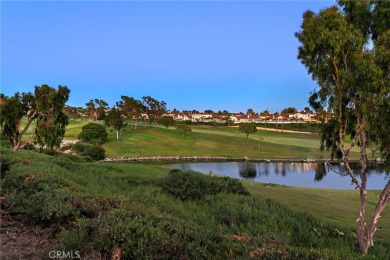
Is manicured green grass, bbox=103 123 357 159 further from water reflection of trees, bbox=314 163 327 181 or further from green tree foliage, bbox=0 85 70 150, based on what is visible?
green tree foliage, bbox=0 85 70 150

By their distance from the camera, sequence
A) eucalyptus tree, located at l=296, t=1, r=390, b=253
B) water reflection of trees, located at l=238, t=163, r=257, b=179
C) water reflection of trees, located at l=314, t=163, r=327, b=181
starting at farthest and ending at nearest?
water reflection of trees, located at l=238, t=163, r=257, b=179
water reflection of trees, located at l=314, t=163, r=327, b=181
eucalyptus tree, located at l=296, t=1, r=390, b=253

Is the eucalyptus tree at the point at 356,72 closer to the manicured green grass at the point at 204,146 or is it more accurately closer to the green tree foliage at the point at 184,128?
the manicured green grass at the point at 204,146

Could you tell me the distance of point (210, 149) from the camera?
8406 cm

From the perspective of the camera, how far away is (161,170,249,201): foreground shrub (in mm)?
13969

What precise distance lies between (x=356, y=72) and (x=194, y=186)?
7.98 m

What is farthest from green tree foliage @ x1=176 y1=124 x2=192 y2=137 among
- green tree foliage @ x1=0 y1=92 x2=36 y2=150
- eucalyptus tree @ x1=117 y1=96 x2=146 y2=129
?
green tree foliage @ x1=0 y1=92 x2=36 y2=150

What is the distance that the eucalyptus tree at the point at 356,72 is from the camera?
8.73 metres

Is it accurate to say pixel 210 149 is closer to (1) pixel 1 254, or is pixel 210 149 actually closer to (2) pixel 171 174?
(2) pixel 171 174

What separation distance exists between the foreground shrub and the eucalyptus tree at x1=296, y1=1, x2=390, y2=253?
19.5ft

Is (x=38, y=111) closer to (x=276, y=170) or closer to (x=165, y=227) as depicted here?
(x=165, y=227)

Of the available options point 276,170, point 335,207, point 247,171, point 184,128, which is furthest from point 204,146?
point 335,207

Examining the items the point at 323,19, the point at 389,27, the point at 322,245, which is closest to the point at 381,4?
the point at 389,27

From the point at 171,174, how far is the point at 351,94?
8931 mm

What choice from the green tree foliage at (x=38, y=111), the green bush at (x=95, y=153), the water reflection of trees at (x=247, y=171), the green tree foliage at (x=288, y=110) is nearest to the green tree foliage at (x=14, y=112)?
the green tree foliage at (x=38, y=111)
